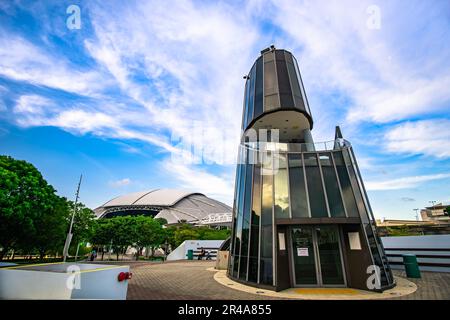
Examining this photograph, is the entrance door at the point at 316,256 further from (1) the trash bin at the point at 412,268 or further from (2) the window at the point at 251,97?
(2) the window at the point at 251,97

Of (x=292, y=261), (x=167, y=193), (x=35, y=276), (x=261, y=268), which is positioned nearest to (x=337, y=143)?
(x=292, y=261)

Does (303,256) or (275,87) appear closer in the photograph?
(303,256)

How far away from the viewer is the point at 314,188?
11516 millimetres

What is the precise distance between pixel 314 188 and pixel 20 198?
Result: 2129cm

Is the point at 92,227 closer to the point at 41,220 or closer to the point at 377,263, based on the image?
the point at 41,220

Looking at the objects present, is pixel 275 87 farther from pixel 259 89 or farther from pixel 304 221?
pixel 304 221

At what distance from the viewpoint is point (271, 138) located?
16.7 m

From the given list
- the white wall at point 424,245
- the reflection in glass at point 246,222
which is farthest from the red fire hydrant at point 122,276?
the white wall at point 424,245

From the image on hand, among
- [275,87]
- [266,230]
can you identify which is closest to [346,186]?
[266,230]

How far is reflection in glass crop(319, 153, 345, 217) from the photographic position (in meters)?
10.8

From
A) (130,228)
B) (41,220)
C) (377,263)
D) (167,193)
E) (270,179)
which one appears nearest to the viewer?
(377,263)

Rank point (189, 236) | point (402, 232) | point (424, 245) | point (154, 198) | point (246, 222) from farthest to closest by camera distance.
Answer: point (154, 198), point (189, 236), point (402, 232), point (424, 245), point (246, 222)

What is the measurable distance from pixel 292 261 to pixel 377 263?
3910 mm

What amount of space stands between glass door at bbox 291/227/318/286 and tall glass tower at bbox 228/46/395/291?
0.04m
